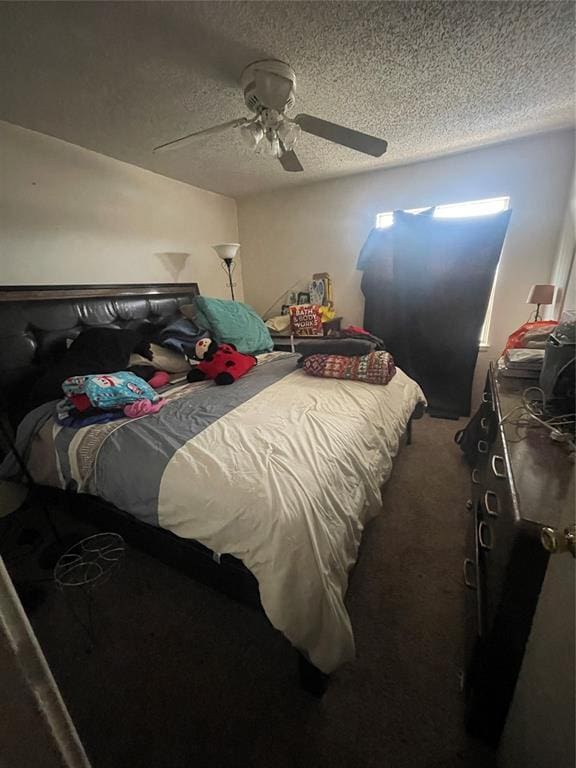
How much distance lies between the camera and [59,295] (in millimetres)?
2031

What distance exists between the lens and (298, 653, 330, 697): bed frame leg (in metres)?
0.94

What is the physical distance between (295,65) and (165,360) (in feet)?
5.87

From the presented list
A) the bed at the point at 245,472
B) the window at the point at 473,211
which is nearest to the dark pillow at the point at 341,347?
the bed at the point at 245,472

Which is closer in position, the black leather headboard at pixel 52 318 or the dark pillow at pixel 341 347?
the black leather headboard at pixel 52 318

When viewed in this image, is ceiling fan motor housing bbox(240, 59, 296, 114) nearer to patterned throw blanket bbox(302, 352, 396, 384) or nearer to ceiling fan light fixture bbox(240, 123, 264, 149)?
ceiling fan light fixture bbox(240, 123, 264, 149)

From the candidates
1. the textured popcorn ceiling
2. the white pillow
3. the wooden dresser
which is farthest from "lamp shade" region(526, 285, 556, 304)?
the white pillow

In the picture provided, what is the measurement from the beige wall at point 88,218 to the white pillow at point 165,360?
2.65ft

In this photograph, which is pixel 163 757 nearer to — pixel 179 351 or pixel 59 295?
pixel 179 351

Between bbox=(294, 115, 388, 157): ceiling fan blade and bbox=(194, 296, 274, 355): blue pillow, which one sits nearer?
bbox=(294, 115, 388, 157): ceiling fan blade

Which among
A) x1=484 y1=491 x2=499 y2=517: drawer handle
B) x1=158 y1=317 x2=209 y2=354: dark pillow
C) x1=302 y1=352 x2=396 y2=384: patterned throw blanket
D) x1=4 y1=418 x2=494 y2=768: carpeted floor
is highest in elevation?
x1=158 y1=317 x2=209 y2=354: dark pillow

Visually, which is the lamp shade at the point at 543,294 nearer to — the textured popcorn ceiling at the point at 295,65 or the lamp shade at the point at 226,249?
the textured popcorn ceiling at the point at 295,65

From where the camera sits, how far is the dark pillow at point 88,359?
64.7 inches

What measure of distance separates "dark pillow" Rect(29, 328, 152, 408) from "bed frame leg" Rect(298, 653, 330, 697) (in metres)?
1.69

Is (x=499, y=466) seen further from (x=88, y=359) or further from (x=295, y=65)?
(x=88, y=359)
